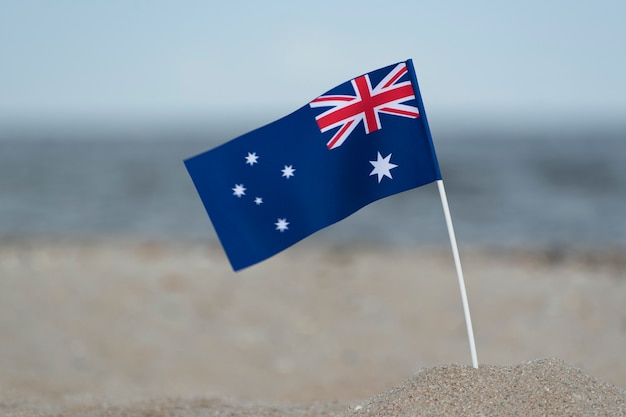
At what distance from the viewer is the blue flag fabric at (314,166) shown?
4.23m

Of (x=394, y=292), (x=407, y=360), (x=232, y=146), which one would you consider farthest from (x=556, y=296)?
(x=232, y=146)

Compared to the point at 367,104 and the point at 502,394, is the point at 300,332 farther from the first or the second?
the point at 502,394

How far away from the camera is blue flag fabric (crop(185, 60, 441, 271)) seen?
423 cm

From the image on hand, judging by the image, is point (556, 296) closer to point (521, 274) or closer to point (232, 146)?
point (521, 274)

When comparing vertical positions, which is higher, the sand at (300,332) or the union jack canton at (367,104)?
the union jack canton at (367,104)

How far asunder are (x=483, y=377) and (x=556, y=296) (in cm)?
640

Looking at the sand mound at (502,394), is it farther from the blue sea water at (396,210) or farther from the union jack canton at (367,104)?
the blue sea water at (396,210)

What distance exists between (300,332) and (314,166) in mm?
4861

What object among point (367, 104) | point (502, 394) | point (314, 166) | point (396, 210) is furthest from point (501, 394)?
point (396, 210)

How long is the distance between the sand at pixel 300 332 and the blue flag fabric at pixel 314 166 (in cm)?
105

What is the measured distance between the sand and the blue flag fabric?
41.5 inches

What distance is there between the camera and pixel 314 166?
4.36 m

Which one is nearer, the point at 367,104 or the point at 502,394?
the point at 502,394

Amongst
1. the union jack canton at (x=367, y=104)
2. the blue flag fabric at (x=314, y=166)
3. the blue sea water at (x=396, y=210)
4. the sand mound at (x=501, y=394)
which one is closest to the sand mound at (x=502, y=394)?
the sand mound at (x=501, y=394)
